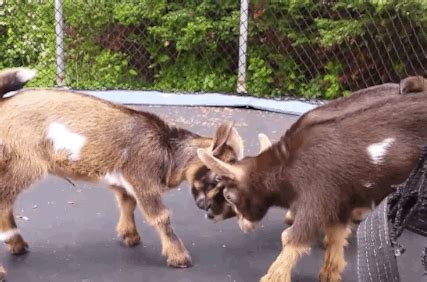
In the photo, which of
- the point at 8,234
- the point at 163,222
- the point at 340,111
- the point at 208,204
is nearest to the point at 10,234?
the point at 8,234

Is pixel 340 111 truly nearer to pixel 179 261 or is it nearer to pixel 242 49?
pixel 179 261

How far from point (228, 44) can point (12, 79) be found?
151 inches

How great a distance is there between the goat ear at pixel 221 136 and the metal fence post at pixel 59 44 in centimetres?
363

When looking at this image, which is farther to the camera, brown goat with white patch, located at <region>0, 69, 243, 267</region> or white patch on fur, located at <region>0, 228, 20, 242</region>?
white patch on fur, located at <region>0, 228, 20, 242</region>

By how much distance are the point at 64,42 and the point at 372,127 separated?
4.40 meters

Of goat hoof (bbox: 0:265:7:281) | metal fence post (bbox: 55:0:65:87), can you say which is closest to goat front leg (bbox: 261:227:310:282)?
goat hoof (bbox: 0:265:7:281)

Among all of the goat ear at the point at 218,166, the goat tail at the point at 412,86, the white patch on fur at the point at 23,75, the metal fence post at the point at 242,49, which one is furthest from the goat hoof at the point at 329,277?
the metal fence post at the point at 242,49

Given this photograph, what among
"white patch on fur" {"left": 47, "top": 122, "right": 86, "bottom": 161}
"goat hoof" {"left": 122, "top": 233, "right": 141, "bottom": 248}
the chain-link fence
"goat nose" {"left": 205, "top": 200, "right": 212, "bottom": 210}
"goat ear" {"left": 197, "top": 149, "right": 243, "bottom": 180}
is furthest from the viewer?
the chain-link fence

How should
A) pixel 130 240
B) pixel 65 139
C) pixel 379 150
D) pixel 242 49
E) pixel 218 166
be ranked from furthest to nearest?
pixel 242 49 < pixel 130 240 < pixel 65 139 < pixel 218 166 < pixel 379 150

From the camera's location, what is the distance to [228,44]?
6457mm

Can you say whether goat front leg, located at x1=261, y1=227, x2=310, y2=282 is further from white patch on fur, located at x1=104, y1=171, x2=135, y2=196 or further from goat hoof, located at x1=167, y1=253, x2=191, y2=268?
white patch on fur, located at x1=104, y1=171, x2=135, y2=196

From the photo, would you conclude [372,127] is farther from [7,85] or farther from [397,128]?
[7,85]

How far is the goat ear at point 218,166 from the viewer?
2594mm

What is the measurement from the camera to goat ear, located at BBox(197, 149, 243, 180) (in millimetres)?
2594
